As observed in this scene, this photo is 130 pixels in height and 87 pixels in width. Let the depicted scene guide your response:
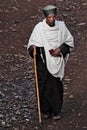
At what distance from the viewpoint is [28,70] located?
13008 mm

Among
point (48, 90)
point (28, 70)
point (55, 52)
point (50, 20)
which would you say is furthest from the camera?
point (28, 70)

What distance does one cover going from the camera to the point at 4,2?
18750mm

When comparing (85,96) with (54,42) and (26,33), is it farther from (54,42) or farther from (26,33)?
(26,33)

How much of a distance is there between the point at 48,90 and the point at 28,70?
341cm

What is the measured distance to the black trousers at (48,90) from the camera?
9547mm

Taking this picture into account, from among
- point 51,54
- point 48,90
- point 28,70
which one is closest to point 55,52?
point 51,54

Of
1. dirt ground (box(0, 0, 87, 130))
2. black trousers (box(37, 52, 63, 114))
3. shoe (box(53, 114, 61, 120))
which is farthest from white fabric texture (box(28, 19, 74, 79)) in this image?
dirt ground (box(0, 0, 87, 130))

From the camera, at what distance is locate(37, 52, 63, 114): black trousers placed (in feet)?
31.3

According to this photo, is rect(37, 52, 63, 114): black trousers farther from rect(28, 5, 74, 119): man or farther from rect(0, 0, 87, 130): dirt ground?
rect(0, 0, 87, 130): dirt ground

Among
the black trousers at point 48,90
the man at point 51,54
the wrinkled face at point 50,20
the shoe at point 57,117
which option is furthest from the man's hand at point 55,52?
the shoe at point 57,117

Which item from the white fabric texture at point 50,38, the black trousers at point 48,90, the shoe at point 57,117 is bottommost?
the shoe at point 57,117

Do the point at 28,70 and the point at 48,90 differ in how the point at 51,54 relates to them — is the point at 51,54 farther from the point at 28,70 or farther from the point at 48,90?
the point at 28,70

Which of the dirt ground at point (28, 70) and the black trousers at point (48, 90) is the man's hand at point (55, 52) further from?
the dirt ground at point (28, 70)

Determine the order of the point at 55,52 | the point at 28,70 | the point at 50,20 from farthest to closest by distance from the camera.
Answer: the point at 28,70 < the point at 55,52 < the point at 50,20
